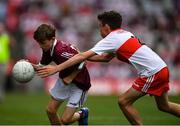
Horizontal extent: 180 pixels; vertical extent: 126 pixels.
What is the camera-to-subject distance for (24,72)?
11125 millimetres

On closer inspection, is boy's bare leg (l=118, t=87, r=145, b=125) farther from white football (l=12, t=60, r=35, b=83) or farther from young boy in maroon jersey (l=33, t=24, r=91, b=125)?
white football (l=12, t=60, r=35, b=83)

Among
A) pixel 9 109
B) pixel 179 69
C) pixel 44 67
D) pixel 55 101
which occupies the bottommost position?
pixel 179 69

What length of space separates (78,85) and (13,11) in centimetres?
1518

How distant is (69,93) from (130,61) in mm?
1449

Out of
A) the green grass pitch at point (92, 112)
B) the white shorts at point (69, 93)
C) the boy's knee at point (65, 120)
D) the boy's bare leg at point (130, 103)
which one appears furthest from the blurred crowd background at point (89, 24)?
the boy's bare leg at point (130, 103)

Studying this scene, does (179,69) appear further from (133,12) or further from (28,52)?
(28,52)

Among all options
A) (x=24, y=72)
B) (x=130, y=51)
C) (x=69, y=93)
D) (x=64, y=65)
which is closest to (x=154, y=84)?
(x=130, y=51)

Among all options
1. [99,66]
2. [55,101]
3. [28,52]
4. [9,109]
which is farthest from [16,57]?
[55,101]

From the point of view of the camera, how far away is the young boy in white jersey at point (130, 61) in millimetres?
11039

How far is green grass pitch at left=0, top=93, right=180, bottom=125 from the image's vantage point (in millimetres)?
15094

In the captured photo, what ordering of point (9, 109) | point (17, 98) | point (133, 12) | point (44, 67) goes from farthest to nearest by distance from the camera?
1. point (133, 12)
2. point (17, 98)
3. point (9, 109)
4. point (44, 67)

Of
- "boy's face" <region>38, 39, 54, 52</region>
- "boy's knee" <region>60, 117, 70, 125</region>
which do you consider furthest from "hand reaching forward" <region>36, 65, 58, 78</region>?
"boy's knee" <region>60, 117, 70, 125</region>

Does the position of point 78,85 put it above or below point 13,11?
above

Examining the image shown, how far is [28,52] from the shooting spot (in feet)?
84.0
